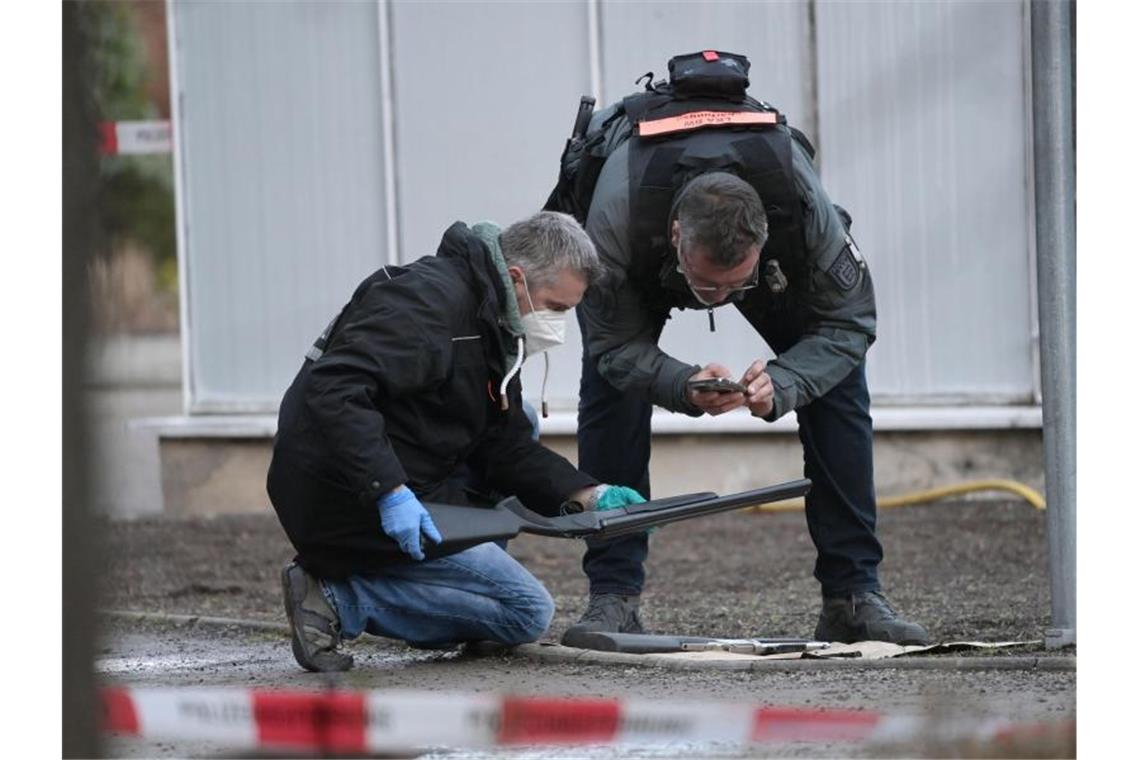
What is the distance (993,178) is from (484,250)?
191 inches

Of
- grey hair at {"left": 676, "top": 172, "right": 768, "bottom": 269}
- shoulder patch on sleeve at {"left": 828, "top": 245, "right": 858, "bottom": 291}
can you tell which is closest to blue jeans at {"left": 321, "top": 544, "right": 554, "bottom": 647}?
grey hair at {"left": 676, "top": 172, "right": 768, "bottom": 269}

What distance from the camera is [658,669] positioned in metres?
4.48

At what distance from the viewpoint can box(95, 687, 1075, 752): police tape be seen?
354 cm

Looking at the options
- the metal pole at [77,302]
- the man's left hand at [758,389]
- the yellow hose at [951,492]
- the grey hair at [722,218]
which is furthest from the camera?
the yellow hose at [951,492]

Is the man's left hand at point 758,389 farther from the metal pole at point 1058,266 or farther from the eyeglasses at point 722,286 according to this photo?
the metal pole at point 1058,266

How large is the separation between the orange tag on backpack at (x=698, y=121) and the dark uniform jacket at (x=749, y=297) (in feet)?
0.29

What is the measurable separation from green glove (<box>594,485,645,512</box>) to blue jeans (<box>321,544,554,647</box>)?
0.28 meters

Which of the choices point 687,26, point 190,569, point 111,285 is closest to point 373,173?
point 687,26

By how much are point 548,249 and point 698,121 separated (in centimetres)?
56

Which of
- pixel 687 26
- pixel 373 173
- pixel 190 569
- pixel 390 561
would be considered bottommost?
pixel 190 569

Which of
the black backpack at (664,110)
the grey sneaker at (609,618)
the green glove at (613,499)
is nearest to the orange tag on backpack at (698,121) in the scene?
the black backpack at (664,110)

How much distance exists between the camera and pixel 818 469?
4.94 m

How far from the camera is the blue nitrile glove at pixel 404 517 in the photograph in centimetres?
411

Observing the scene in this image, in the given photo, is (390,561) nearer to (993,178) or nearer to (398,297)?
(398,297)
